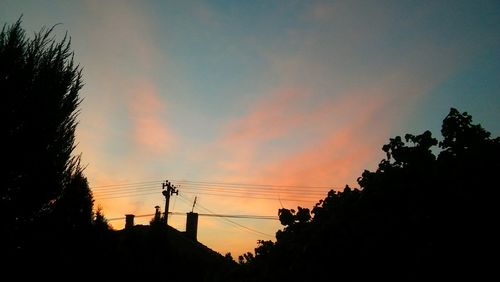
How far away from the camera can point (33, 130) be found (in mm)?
7801

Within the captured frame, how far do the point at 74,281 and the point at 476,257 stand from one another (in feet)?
45.1

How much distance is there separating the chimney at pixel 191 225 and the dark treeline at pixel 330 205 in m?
→ 33.8

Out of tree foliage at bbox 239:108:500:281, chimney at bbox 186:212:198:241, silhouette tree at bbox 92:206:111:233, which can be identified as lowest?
tree foliage at bbox 239:108:500:281

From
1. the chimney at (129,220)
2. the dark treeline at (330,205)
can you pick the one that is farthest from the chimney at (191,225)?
the dark treeline at (330,205)

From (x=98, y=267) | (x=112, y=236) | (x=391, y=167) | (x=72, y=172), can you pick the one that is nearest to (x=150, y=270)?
(x=112, y=236)

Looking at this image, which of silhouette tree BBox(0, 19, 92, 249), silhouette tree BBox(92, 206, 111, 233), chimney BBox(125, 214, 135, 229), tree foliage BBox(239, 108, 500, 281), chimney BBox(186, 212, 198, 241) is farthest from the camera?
chimney BBox(186, 212, 198, 241)

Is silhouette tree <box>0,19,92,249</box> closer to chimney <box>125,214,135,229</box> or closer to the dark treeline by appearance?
the dark treeline

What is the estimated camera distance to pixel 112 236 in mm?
22000

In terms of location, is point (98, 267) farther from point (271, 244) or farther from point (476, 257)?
point (476, 257)

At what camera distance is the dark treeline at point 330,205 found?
591cm

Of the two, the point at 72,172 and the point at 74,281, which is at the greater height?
the point at 72,172

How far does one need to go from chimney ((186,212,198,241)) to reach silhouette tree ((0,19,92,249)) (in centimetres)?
3545

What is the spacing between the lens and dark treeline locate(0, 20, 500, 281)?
591cm

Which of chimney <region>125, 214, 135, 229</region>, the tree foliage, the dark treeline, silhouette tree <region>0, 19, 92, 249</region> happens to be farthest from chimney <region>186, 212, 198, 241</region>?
the tree foliage
